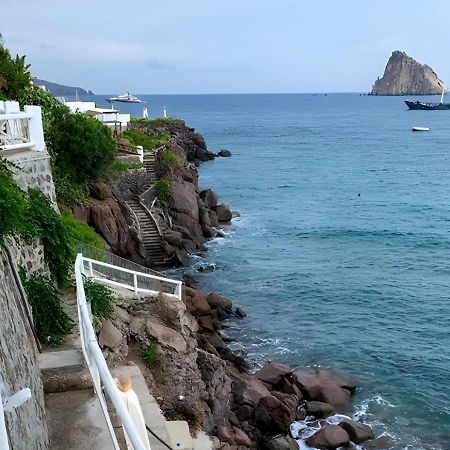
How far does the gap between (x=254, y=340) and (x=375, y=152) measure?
72.2 metres

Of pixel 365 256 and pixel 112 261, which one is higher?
pixel 112 261

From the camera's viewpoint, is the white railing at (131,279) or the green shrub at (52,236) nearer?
the green shrub at (52,236)

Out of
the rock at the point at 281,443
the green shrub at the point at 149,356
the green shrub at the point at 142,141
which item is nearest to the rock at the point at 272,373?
Answer: the rock at the point at 281,443

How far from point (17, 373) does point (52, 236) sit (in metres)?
6.45

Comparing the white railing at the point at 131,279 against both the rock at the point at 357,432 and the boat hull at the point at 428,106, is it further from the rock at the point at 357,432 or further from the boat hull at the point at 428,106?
the boat hull at the point at 428,106


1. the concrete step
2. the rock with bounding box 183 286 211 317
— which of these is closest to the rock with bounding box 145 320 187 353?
the concrete step

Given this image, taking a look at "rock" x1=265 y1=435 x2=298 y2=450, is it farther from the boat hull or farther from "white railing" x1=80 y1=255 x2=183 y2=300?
the boat hull

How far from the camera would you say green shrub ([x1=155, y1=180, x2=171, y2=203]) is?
124 ft

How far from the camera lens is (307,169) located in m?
74.4

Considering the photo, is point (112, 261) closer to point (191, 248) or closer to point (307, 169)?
point (191, 248)

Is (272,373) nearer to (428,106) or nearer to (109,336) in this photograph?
(109,336)

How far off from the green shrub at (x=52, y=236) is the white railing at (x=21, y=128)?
3.67ft

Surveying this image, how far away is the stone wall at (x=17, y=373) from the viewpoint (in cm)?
539

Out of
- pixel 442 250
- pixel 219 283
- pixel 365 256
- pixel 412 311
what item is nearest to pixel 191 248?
pixel 219 283
